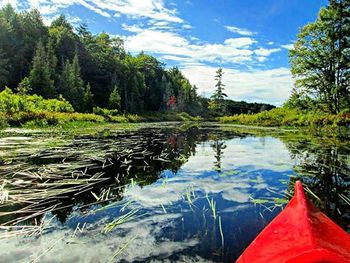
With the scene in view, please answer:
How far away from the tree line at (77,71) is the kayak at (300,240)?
112ft

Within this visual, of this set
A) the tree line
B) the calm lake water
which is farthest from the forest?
the calm lake water

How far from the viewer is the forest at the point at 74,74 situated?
132 feet

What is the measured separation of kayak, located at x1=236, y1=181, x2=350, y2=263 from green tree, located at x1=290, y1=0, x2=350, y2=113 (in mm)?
21381

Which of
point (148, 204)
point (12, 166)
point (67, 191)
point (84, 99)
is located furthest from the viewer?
point (84, 99)

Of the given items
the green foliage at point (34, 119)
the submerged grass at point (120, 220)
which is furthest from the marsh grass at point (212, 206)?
the green foliage at point (34, 119)

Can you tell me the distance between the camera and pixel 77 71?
51.6 metres

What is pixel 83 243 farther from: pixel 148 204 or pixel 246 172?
pixel 246 172

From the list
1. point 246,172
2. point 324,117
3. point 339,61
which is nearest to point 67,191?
point 246,172

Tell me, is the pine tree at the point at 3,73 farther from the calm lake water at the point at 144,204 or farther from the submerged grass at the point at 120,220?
the submerged grass at the point at 120,220

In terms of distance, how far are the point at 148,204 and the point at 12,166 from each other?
12.1 ft

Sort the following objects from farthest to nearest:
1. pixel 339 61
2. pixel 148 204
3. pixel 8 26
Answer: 1. pixel 8 26
2. pixel 339 61
3. pixel 148 204

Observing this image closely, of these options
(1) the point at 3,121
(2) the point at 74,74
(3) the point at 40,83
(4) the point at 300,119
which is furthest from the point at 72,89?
(4) the point at 300,119

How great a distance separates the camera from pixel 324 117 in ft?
69.6

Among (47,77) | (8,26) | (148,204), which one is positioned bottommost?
(148,204)
